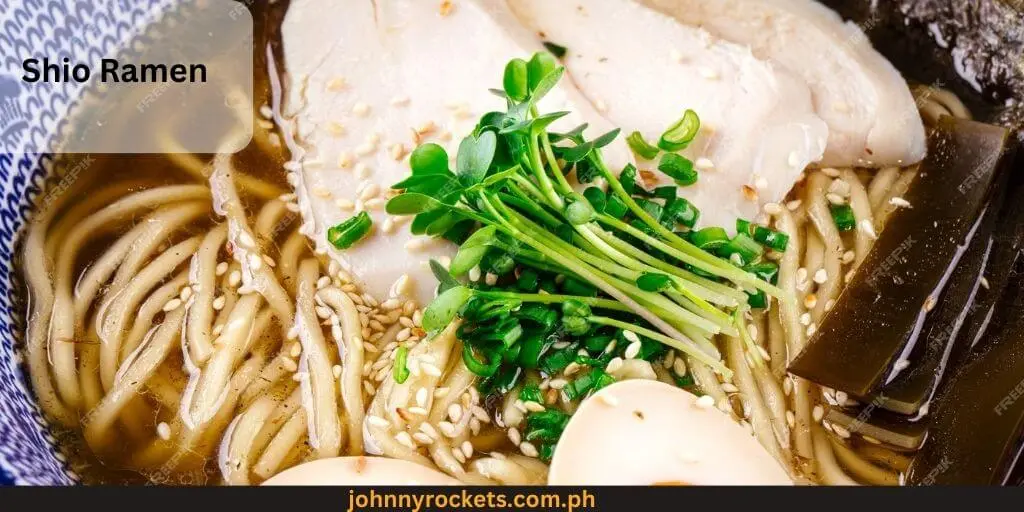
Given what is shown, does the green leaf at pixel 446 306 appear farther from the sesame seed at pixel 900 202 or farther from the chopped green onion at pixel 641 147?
the sesame seed at pixel 900 202

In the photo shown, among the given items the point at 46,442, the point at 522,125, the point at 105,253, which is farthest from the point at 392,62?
the point at 46,442

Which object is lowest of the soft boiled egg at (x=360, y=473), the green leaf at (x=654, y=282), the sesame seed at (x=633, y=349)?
the soft boiled egg at (x=360, y=473)

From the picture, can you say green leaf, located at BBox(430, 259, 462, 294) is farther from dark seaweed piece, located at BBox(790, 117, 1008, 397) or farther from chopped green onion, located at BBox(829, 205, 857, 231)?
chopped green onion, located at BBox(829, 205, 857, 231)

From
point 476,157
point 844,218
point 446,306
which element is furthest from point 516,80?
point 844,218

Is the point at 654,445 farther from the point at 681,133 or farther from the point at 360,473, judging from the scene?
the point at 681,133

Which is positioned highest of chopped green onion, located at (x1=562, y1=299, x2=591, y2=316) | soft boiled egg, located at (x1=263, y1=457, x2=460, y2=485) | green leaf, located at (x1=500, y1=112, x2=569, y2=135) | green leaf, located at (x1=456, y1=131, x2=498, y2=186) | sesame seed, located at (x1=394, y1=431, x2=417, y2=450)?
green leaf, located at (x1=500, y1=112, x2=569, y2=135)

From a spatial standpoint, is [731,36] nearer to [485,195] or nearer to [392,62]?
[392,62]

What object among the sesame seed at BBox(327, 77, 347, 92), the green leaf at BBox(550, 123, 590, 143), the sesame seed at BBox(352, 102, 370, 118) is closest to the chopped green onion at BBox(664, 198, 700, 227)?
the green leaf at BBox(550, 123, 590, 143)

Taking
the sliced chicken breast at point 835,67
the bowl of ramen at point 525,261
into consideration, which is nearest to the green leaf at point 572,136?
the bowl of ramen at point 525,261
